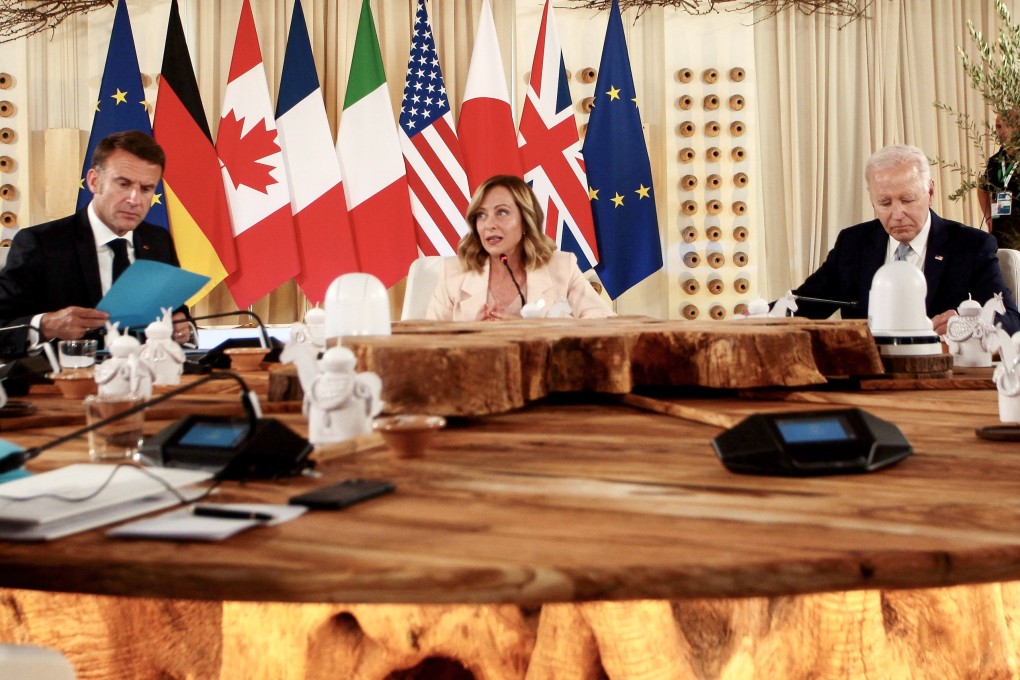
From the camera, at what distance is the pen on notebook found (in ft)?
2.53

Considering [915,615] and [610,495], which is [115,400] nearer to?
[610,495]

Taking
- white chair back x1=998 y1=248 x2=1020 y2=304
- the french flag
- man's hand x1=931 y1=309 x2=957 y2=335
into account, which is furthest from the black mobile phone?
the french flag

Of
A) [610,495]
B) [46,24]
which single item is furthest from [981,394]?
[46,24]

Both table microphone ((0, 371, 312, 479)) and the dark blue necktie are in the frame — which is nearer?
table microphone ((0, 371, 312, 479))

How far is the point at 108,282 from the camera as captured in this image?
10.1 feet

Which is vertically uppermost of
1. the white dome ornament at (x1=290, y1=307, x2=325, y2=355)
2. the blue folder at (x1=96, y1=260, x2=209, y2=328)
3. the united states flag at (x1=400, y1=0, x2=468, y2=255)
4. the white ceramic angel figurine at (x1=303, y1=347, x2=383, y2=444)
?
the united states flag at (x1=400, y1=0, x2=468, y2=255)

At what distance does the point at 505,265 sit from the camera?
3441 millimetres

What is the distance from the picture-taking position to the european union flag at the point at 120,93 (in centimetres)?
429

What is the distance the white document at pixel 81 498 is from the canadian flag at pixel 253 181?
11.7 feet

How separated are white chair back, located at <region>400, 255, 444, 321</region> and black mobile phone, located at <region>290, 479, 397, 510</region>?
271cm

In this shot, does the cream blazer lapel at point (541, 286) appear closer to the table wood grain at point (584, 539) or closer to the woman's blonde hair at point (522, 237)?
the woman's blonde hair at point (522, 237)

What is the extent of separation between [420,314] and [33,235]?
1.44 meters

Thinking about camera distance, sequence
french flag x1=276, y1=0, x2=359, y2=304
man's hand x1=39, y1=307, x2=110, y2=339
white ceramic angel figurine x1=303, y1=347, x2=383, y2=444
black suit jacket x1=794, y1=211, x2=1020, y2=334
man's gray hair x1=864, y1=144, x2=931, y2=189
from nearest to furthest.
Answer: white ceramic angel figurine x1=303, y1=347, x2=383, y2=444, man's hand x1=39, y1=307, x2=110, y2=339, black suit jacket x1=794, y1=211, x2=1020, y2=334, man's gray hair x1=864, y1=144, x2=931, y2=189, french flag x1=276, y1=0, x2=359, y2=304

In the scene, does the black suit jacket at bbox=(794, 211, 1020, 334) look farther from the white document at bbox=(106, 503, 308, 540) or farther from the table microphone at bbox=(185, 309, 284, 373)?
the white document at bbox=(106, 503, 308, 540)
